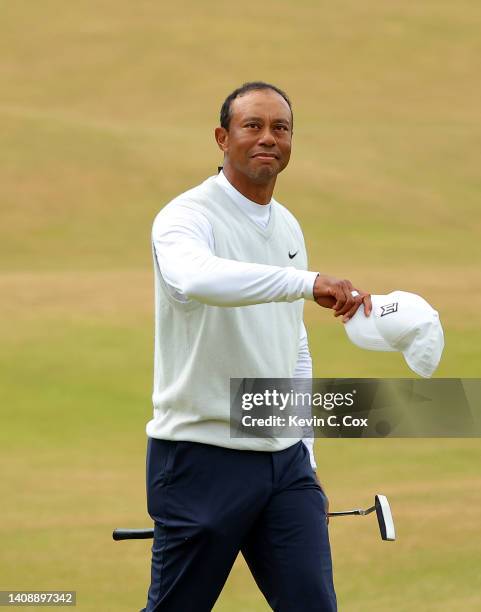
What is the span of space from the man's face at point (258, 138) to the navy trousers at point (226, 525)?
0.78 m

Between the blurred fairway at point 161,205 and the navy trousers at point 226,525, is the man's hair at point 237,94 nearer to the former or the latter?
the navy trousers at point 226,525

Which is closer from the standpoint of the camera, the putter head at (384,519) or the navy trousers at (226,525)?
the navy trousers at (226,525)

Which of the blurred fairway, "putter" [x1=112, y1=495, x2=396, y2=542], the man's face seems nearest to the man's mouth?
the man's face

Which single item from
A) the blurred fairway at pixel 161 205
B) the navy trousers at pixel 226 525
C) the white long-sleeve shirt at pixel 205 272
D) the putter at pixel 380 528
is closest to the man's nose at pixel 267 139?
the white long-sleeve shirt at pixel 205 272

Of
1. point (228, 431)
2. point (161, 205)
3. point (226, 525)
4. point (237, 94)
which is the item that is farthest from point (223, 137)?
point (161, 205)

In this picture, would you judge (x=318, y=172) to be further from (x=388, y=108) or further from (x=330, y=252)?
(x=388, y=108)

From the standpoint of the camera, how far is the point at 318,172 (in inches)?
Result: 920

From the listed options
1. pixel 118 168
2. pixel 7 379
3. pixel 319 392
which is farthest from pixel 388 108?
pixel 319 392

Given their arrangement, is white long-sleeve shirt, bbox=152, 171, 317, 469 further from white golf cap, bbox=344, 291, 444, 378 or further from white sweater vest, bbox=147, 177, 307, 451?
white golf cap, bbox=344, 291, 444, 378

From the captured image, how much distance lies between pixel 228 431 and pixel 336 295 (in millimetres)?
703

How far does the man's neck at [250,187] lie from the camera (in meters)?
4.31

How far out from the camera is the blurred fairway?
8.38 m

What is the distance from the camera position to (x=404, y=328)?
12.5 feet

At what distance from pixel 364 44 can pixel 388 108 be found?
3462mm
